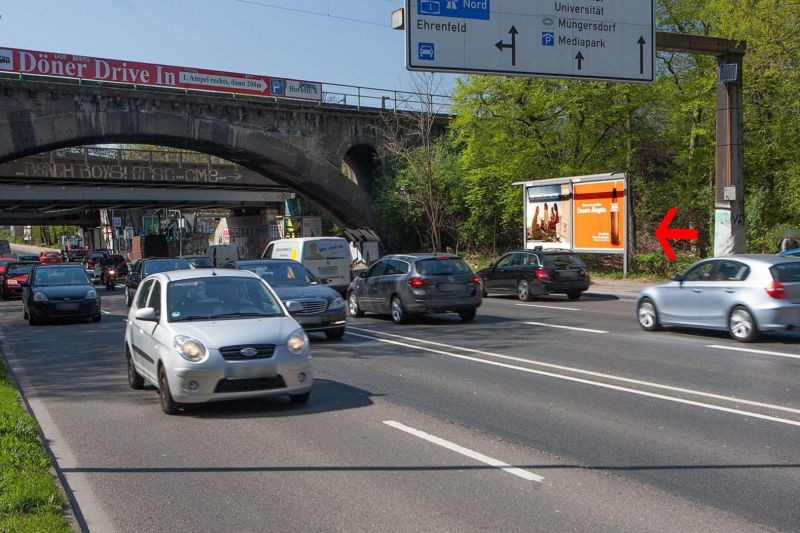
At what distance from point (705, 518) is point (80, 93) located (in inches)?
1466

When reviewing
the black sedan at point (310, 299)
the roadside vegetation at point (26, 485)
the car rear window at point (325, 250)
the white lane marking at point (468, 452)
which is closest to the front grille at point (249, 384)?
the white lane marking at point (468, 452)

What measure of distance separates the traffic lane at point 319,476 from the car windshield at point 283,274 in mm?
6809

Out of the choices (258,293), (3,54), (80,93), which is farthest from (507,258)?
(3,54)

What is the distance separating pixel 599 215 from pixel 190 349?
2440 centimetres

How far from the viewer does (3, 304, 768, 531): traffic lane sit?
18.1ft

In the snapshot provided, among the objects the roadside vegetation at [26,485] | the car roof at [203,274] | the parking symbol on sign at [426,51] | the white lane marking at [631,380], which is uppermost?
the parking symbol on sign at [426,51]

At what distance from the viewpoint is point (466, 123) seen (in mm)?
38156

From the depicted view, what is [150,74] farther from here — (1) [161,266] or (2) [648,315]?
(2) [648,315]

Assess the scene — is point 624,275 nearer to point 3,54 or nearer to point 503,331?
point 503,331

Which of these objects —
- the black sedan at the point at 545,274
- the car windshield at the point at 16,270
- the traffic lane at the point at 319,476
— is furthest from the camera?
the car windshield at the point at 16,270

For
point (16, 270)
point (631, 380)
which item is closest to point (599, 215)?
point (631, 380)

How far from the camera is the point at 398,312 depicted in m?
19.0

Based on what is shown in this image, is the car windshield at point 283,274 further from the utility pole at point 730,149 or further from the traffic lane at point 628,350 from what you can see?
the utility pole at point 730,149

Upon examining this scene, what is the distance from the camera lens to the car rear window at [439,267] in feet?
61.3
